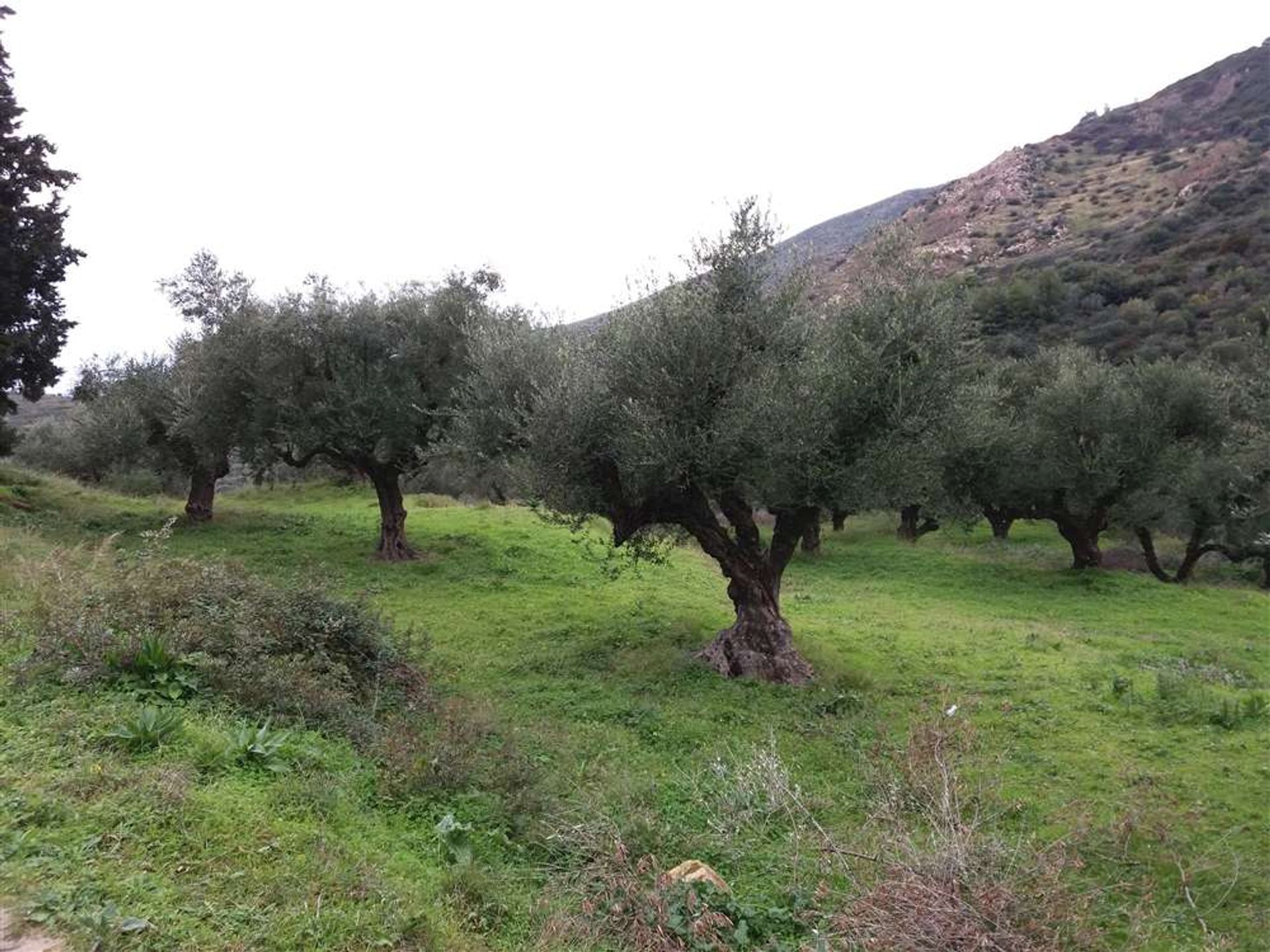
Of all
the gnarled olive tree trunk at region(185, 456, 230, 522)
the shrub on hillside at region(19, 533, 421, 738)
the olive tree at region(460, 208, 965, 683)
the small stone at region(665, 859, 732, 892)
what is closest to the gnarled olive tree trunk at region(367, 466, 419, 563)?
the gnarled olive tree trunk at region(185, 456, 230, 522)

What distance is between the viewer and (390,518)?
2133 cm

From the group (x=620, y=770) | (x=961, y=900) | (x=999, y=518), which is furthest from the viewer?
(x=999, y=518)

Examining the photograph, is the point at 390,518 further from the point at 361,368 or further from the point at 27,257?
the point at 27,257


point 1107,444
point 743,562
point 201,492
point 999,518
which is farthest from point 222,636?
point 999,518

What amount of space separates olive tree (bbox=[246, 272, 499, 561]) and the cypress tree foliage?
26.0 ft

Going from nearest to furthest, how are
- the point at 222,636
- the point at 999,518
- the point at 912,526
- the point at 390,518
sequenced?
1. the point at 222,636
2. the point at 390,518
3. the point at 999,518
4. the point at 912,526

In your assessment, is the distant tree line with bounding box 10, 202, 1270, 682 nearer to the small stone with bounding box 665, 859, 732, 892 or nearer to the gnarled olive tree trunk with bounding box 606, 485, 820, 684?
the gnarled olive tree trunk with bounding box 606, 485, 820, 684

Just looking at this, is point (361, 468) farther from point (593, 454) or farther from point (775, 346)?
point (775, 346)

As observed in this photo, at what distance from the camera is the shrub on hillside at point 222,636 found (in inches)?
281

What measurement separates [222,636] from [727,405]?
704 centimetres

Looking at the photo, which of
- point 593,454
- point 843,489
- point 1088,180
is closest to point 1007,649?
point 843,489

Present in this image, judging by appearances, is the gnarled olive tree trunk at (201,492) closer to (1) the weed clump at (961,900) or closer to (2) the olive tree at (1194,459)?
(1) the weed clump at (961,900)

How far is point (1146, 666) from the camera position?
557 inches

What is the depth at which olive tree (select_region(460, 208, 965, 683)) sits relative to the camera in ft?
36.0
